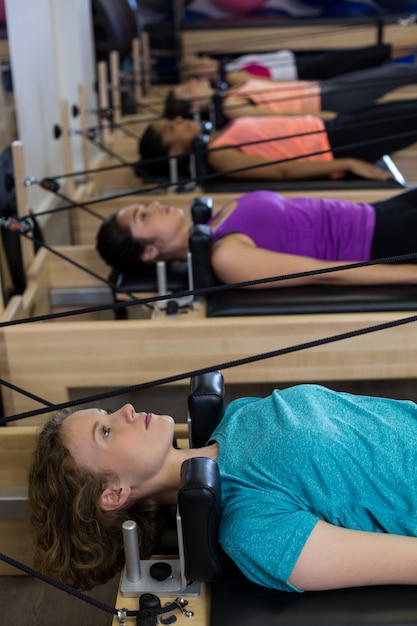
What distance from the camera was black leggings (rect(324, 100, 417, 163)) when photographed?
3.78m

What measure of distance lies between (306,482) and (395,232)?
1.44 m

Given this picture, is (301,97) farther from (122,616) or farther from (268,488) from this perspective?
(122,616)

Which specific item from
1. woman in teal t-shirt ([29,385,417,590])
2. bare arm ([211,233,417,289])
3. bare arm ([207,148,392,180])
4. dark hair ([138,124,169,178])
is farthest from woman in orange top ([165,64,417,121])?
woman in teal t-shirt ([29,385,417,590])

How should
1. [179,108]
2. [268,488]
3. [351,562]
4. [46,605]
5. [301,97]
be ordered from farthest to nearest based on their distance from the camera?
[179,108] → [301,97] → [46,605] → [268,488] → [351,562]

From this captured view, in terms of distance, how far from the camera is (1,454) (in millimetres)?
1977

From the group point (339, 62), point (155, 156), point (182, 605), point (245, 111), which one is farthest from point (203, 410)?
point (339, 62)

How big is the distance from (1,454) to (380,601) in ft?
3.10

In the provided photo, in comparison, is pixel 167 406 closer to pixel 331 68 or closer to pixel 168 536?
pixel 168 536

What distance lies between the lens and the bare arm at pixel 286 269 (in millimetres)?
2537

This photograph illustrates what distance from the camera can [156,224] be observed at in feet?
9.07

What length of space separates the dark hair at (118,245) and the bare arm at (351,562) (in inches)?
60.4

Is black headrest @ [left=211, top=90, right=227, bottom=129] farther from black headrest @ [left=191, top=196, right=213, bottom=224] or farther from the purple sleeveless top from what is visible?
the purple sleeveless top

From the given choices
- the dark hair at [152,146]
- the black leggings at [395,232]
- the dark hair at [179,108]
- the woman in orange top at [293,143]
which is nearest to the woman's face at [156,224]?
the black leggings at [395,232]

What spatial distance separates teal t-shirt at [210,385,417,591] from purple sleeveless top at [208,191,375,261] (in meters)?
1.19
